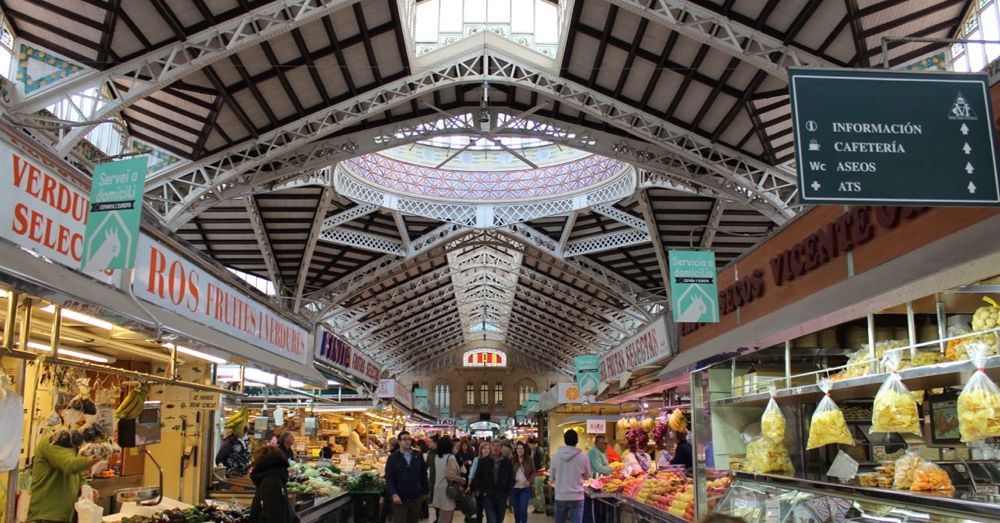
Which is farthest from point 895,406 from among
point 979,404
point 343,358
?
point 343,358

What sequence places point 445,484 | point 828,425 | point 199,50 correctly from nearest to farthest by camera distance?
point 828,425 < point 445,484 < point 199,50

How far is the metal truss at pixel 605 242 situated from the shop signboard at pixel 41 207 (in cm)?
1839

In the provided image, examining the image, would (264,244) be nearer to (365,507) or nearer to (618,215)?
(618,215)

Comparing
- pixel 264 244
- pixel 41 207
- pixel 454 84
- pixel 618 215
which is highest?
pixel 454 84

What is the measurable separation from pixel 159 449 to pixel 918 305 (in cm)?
793

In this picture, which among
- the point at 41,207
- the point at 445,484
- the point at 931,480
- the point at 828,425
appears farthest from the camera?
the point at 445,484

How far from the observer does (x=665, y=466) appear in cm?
1119

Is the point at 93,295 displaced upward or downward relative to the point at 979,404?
upward

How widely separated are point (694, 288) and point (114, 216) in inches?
223

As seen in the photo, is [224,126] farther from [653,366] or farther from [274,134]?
[653,366]

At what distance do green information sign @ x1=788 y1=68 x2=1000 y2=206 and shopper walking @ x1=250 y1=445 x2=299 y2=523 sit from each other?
13.0ft

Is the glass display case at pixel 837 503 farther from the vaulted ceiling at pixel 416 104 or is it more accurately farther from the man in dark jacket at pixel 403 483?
the vaulted ceiling at pixel 416 104

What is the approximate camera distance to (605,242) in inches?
916

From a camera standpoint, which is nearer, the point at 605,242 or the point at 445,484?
the point at 445,484
